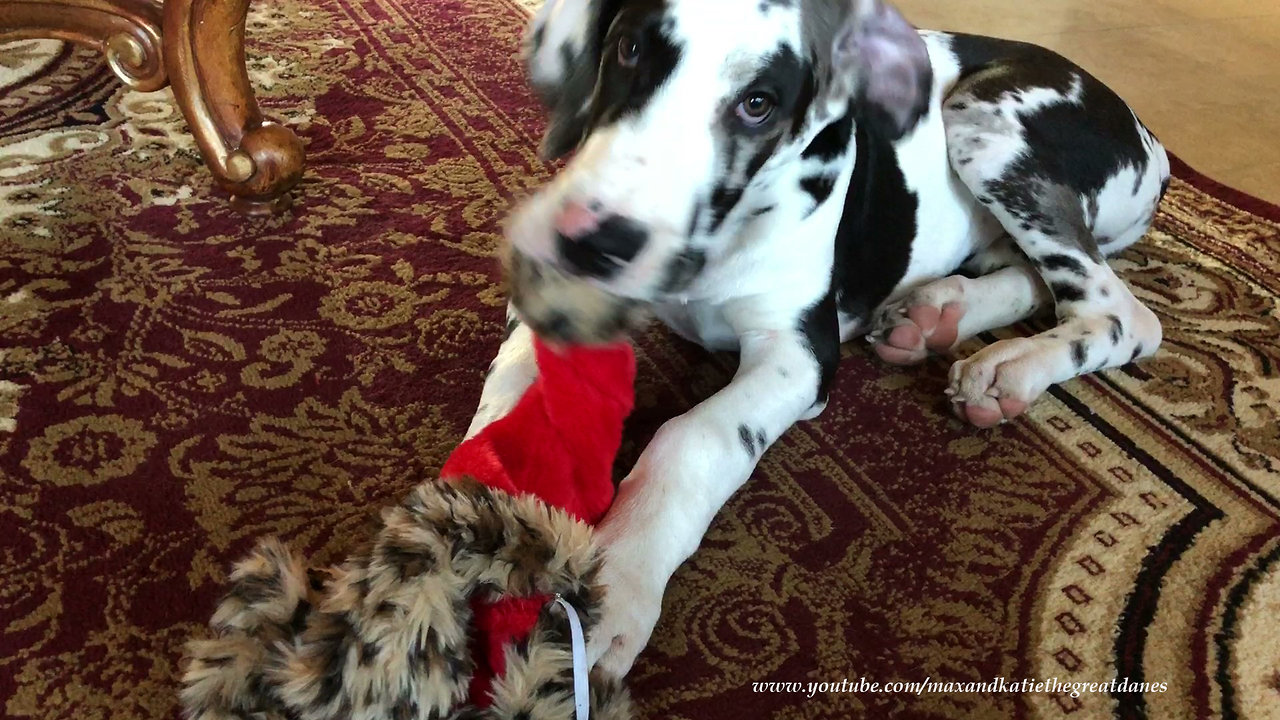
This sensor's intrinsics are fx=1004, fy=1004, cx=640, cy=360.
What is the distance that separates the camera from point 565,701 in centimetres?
88

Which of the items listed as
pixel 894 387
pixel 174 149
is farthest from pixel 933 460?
pixel 174 149

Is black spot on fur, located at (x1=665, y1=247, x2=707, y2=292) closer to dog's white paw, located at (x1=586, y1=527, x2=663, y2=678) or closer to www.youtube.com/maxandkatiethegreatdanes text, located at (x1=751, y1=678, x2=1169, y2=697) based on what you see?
dog's white paw, located at (x1=586, y1=527, x2=663, y2=678)

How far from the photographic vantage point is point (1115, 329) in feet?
5.78

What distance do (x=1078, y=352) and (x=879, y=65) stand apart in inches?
24.9

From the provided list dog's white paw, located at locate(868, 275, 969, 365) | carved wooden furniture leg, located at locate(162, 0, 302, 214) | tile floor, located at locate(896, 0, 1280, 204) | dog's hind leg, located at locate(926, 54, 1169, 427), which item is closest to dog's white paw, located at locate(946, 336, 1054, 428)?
dog's hind leg, located at locate(926, 54, 1169, 427)

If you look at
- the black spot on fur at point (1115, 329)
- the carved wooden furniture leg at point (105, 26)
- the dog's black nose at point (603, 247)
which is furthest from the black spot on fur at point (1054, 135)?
the carved wooden furniture leg at point (105, 26)

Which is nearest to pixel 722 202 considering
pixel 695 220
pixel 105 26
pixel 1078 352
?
pixel 695 220

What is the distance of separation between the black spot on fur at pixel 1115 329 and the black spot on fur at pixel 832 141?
2.00ft

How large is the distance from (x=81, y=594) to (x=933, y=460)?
1170mm

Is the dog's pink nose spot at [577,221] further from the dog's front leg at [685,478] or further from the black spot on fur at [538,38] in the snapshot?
the black spot on fur at [538,38]

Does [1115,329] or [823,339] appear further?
[1115,329]

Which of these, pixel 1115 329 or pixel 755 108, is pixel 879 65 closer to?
pixel 755 108

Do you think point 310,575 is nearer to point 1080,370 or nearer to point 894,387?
point 894,387

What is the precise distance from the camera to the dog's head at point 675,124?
3.67ft
